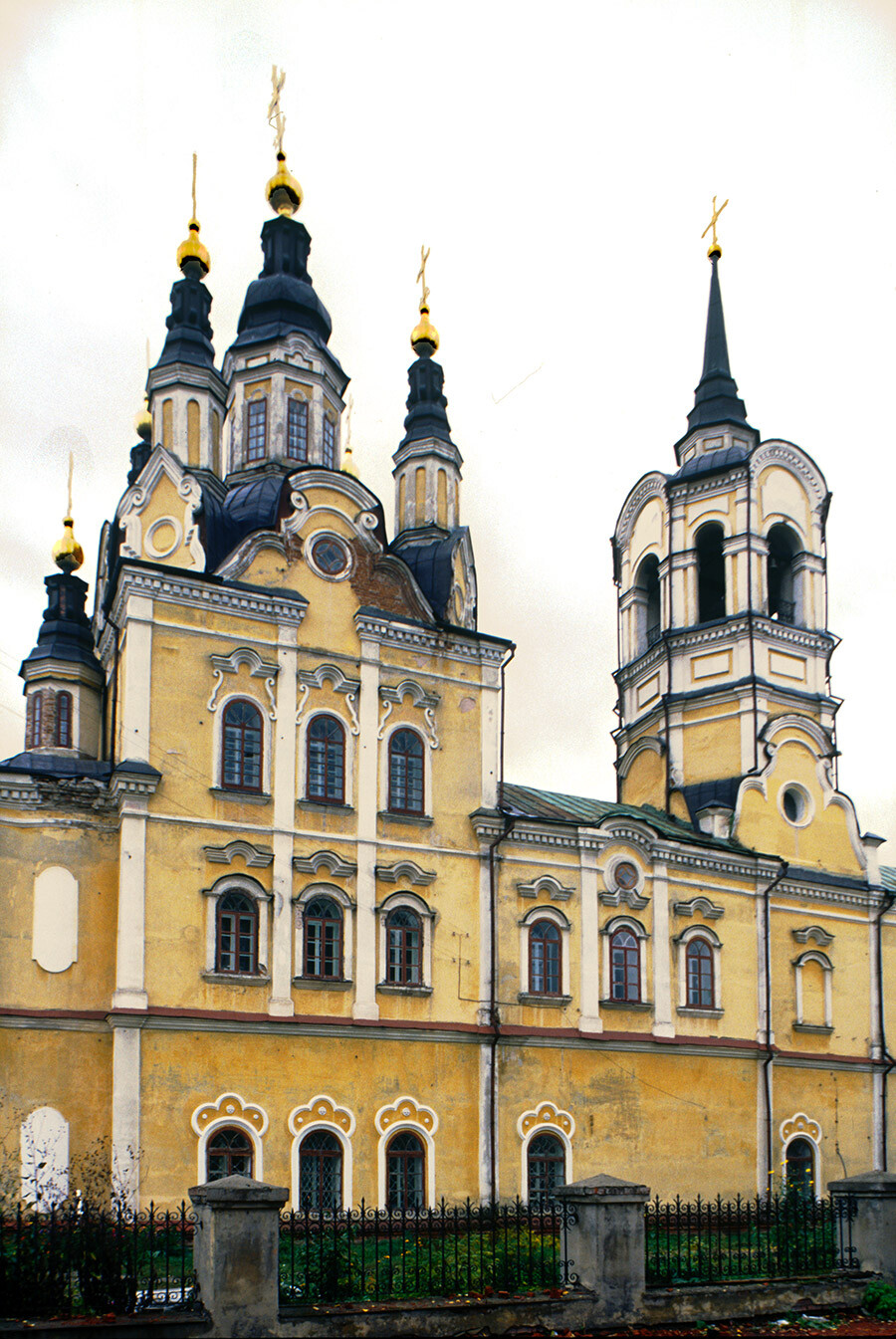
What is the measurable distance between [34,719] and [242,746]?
18.7 ft

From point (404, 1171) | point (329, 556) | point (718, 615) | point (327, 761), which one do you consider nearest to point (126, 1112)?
point (404, 1171)

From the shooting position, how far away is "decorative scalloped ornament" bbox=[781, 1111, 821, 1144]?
27.2 metres

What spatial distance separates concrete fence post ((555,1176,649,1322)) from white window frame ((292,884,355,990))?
31.4 feet

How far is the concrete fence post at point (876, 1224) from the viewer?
48.0 ft

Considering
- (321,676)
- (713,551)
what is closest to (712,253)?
(713,551)

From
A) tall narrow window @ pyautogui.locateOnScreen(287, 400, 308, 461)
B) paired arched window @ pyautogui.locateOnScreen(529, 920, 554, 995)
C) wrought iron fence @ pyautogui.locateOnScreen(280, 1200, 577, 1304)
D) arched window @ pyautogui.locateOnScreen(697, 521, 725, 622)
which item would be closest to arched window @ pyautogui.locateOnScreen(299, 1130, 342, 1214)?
paired arched window @ pyautogui.locateOnScreen(529, 920, 554, 995)

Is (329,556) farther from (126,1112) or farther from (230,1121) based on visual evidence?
(126,1112)

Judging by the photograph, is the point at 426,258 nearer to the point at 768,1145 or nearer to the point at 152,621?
the point at 152,621

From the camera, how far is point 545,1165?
23.4m

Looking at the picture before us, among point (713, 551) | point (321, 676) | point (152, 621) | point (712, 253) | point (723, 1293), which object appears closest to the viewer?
point (723, 1293)

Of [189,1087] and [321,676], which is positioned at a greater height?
Result: [321,676]

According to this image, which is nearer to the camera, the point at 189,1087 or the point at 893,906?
the point at 189,1087

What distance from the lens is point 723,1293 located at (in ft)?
43.2

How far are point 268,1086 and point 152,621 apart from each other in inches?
308
